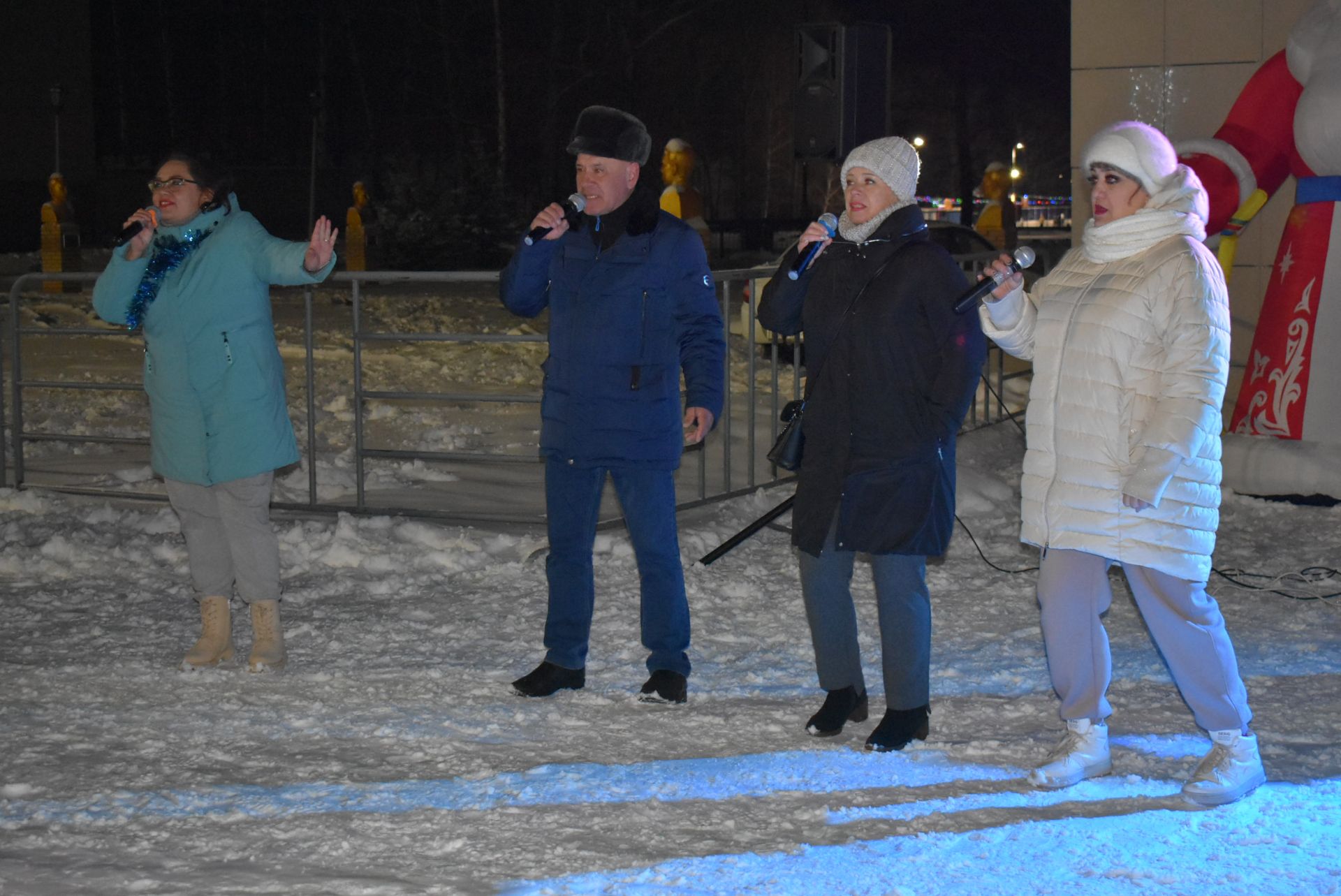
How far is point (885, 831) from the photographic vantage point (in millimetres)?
4031

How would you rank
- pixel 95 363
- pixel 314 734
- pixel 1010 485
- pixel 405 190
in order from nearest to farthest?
pixel 314 734 → pixel 1010 485 → pixel 95 363 → pixel 405 190

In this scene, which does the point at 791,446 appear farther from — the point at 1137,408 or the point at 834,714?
the point at 1137,408

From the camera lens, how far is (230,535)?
5.66 meters

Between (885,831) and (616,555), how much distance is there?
3.60 m

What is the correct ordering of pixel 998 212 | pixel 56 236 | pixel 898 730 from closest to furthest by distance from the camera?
pixel 898 730 < pixel 998 212 < pixel 56 236

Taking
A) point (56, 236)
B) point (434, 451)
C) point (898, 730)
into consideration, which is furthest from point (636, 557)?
point (56, 236)

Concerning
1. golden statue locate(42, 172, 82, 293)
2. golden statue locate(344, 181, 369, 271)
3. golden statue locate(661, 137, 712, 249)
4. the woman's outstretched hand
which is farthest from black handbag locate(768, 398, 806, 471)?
golden statue locate(344, 181, 369, 271)

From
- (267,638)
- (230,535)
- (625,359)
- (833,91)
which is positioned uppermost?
(833,91)

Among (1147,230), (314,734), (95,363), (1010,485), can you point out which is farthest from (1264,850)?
(95,363)

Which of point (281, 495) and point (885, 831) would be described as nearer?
point (885, 831)

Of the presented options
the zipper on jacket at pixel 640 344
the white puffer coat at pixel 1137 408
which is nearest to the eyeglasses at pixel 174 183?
the zipper on jacket at pixel 640 344

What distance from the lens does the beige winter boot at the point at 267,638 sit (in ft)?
18.6

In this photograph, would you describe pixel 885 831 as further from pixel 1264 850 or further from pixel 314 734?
pixel 314 734

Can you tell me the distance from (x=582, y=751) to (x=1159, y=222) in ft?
7.32
